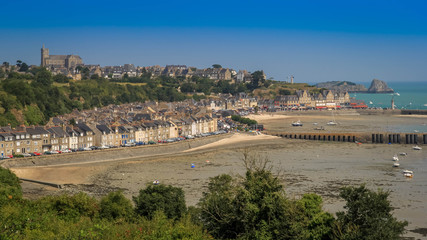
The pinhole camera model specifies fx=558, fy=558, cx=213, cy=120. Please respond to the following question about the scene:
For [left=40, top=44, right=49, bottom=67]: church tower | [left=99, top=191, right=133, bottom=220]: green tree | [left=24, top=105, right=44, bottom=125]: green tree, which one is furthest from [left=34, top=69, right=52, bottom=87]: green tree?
[left=99, top=191, right=133, bottom=220]: green tree

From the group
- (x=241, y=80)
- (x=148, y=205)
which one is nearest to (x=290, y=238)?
(x=148, y=205)

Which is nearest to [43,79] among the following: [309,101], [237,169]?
[237,169]

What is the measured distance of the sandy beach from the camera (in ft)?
95.3

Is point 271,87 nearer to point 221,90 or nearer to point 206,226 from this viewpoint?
point 221,90

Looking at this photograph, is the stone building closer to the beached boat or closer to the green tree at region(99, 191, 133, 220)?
the beached boat

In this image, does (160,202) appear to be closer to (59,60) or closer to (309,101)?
(309,101)

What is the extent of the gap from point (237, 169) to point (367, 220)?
75.1 feet

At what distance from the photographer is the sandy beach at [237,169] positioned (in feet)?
95.3

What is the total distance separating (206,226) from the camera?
55.5 ft

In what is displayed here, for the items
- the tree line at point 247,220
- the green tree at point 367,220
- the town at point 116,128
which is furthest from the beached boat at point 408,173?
the town at point 116,128

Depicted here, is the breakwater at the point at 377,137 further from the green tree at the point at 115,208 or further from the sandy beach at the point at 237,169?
the green tree at the point at 115,208

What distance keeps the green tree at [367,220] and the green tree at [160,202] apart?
283 inches

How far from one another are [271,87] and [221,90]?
51.3 feet

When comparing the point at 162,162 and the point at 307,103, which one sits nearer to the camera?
the point at 162,162
